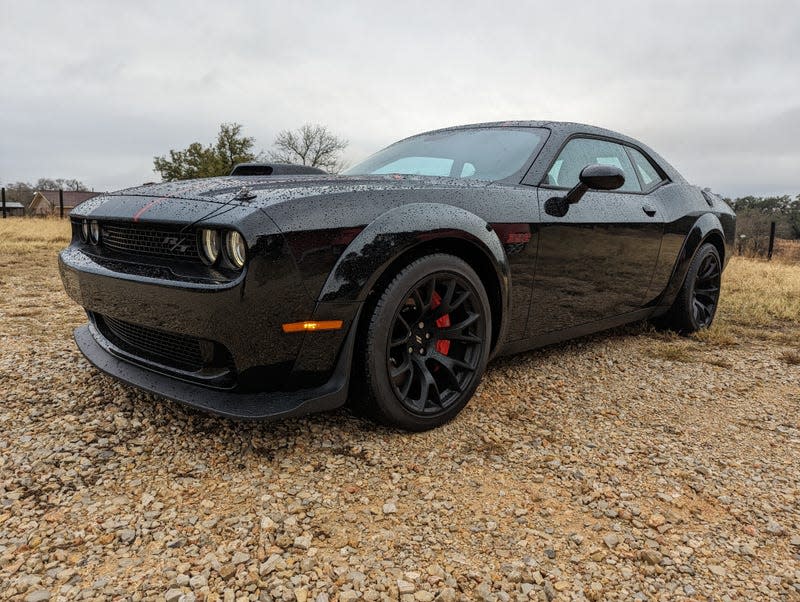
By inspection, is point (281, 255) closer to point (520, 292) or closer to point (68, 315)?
point (520, 292)

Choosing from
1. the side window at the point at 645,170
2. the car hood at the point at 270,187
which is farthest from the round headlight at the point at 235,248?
the side window at the point at 645,170

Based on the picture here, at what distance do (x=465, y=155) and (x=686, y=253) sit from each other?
1.91 meters

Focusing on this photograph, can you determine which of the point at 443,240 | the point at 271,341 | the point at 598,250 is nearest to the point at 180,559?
the point at 271,341

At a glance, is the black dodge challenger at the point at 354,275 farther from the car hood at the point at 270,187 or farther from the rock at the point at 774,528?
the rock at the point at 774,528

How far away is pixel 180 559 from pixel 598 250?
2.49 metres

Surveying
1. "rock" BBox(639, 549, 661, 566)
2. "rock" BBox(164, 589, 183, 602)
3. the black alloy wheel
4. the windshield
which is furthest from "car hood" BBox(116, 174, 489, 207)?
the black alloy wheel

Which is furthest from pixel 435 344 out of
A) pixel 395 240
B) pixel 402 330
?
pixel 395 240

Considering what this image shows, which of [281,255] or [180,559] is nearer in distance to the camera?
[180,559]

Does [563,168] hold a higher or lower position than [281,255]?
higher

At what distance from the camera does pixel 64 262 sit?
97.8 inches

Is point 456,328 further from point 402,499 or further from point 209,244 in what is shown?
point 209,244

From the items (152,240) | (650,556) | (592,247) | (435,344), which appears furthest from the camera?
(592,247)

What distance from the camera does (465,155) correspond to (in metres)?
3.09

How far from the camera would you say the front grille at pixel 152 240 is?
6.45ft
